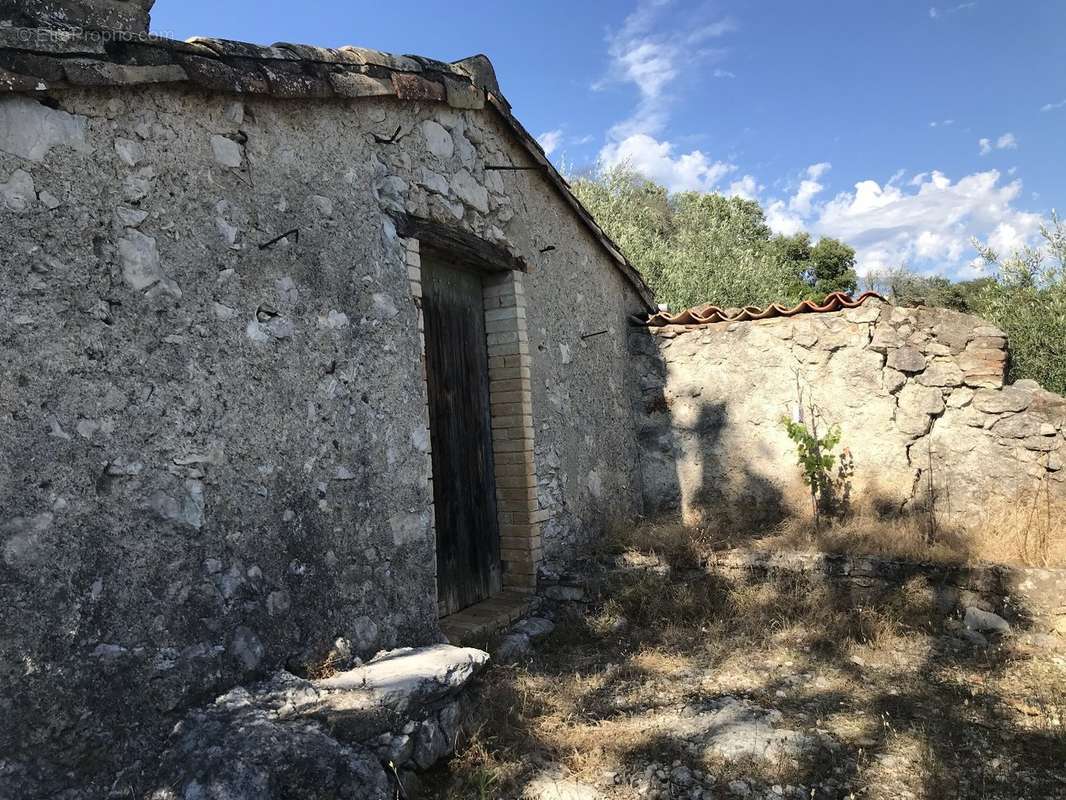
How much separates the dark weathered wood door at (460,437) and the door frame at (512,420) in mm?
59

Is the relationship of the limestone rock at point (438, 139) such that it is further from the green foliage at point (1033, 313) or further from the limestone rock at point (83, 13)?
the green foliage at point (1033, 313)

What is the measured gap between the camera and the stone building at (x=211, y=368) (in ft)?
8.02

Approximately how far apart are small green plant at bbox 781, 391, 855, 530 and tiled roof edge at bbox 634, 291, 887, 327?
87 centimetres

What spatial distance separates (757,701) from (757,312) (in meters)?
3.82

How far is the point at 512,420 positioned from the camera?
16.9 feet

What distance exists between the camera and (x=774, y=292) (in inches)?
526

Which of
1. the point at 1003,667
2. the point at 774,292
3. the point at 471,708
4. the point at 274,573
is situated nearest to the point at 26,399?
the point at 274,573

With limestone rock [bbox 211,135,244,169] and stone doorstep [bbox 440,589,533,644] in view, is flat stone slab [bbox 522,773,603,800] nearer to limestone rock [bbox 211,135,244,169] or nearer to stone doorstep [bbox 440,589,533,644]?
stone doorstep [bbox 440,589,533,644]

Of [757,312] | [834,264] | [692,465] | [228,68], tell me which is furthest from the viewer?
[834,264]

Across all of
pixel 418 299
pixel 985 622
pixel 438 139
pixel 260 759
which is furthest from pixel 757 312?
pixel 260 759

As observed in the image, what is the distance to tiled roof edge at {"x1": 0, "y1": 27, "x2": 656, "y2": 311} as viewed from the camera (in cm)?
247

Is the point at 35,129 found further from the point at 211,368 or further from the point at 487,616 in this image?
the point at 487,616

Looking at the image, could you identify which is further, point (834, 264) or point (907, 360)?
point (834, 264)

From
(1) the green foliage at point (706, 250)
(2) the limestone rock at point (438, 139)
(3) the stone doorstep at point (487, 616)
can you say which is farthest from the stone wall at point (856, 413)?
(1) the green foliage at point (706, 250)
